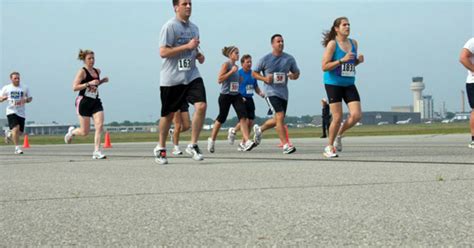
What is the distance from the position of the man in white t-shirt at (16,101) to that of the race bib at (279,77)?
640cm

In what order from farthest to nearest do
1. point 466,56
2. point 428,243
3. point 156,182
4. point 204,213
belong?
point 466,56 → point 156,182 → point 204,213 → point 428,243

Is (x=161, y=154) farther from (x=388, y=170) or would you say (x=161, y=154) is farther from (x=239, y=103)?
(x=239, y=103)

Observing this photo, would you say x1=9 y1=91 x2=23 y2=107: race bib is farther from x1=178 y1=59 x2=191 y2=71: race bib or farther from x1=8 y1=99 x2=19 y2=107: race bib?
x1=178 y1=59 x2=191 y2=71: race bib

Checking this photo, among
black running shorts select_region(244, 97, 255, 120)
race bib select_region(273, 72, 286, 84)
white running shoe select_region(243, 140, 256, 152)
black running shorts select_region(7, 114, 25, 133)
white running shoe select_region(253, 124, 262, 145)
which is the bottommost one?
white running shoe select_region(243, 140, 256, 152)

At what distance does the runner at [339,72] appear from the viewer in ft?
33.7

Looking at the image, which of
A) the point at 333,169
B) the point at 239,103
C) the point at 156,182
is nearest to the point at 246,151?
the point at 239,103

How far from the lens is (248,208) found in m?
4.33

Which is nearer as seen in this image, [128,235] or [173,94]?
[128,235]

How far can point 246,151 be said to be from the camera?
1353 centimetres

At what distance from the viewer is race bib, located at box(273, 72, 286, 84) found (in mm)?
12625

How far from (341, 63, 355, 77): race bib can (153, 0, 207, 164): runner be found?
2.06 m

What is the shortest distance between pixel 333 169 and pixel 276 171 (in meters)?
0.60

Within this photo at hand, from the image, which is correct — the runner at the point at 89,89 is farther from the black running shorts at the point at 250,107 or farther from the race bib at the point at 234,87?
the black running shorts at the point at 250,107

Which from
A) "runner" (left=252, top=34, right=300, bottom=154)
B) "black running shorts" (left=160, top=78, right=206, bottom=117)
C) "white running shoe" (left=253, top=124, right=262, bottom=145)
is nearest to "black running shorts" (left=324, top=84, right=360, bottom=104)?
"black running shorts" (left=160, top=78, right=206, bottom=117)
